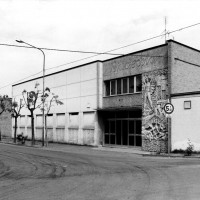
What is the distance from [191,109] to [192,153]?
2.79 m

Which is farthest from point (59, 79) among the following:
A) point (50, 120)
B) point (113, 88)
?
point (113, 88)

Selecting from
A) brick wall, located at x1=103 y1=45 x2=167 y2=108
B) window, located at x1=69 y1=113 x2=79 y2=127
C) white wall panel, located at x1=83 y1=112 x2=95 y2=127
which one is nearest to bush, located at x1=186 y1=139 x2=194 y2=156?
brick wall, located at x1=103 y1=45 x2=167 y2=108

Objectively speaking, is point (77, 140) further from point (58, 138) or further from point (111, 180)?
point (111, 180)

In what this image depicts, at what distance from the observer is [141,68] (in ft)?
81.3

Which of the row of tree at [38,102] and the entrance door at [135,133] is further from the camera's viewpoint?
the row of tree at [38,102]

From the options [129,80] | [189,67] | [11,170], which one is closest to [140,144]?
[129,80]

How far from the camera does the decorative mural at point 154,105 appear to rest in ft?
74.6

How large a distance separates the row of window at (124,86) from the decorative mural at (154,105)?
37.3 inches

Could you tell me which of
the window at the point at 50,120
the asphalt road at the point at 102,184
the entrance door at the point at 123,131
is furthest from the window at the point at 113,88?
the asphalt road at the point at 102,184

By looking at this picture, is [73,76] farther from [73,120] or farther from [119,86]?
[119,86]

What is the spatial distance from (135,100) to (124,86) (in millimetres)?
1921

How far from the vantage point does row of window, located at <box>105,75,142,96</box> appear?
83.1ft

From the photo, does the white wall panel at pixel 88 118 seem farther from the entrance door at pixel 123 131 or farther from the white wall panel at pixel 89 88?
the white wall panel at pixel 89 88

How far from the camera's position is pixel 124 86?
87.2 ft
